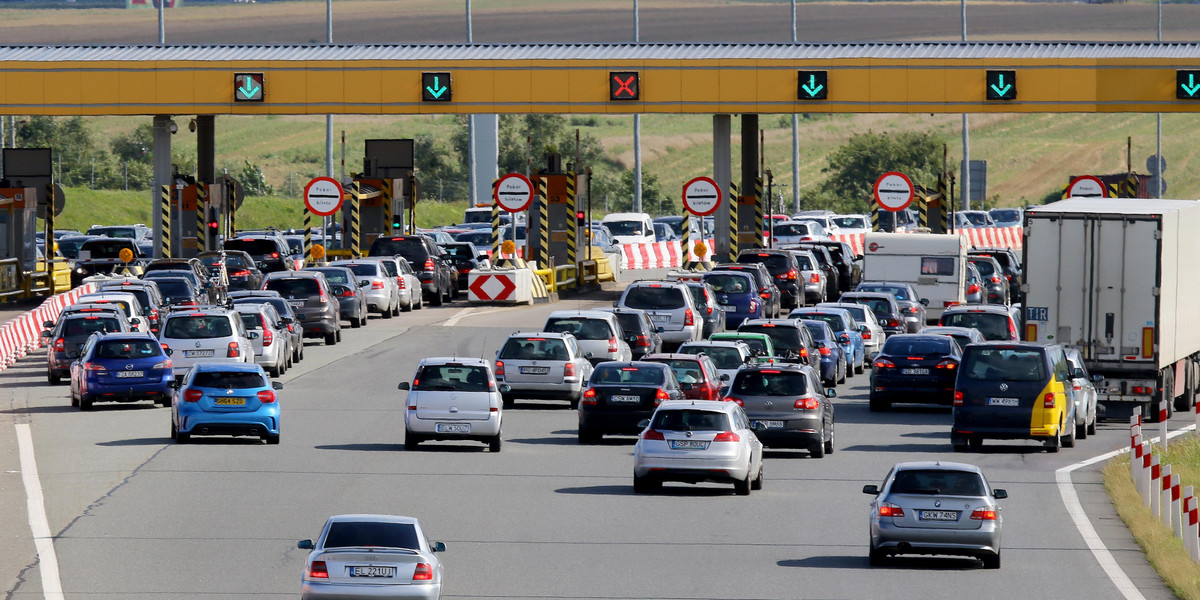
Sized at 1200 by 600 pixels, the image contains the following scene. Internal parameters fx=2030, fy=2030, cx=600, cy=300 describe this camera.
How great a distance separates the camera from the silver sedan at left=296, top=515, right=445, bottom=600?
14820mm

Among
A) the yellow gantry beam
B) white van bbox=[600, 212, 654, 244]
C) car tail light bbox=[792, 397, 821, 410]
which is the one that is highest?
the yellow gantry beam

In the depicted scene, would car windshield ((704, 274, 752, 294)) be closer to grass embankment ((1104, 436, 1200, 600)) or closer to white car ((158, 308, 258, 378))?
white car ((158, 308, 258, 378))

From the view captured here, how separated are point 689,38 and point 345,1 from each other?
48.6 meters

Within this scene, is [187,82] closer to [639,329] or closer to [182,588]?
[639,329]

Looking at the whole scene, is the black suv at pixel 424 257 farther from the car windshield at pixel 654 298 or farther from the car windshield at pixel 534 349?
the car windshield at pixel 534 349

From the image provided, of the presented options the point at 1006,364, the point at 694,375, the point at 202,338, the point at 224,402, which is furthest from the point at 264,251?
the point at 1006,364

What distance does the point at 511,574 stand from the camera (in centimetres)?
1856

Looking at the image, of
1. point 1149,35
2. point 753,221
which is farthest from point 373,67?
point 1149,35

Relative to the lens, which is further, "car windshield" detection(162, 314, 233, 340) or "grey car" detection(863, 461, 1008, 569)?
"car windshield" detection(162, 314, 233, 340)

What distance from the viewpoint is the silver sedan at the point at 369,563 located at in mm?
14820

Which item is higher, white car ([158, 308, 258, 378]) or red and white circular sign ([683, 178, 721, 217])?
red and white circular sign ([683, 178, 721, 217])

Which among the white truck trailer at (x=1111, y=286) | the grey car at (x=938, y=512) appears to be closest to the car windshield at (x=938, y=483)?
the grey car at (x=938, y=512)

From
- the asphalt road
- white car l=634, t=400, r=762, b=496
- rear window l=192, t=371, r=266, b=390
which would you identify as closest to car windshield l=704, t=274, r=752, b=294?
Result: the asphalt road

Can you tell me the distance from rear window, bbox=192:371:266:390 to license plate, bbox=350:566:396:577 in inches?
564
